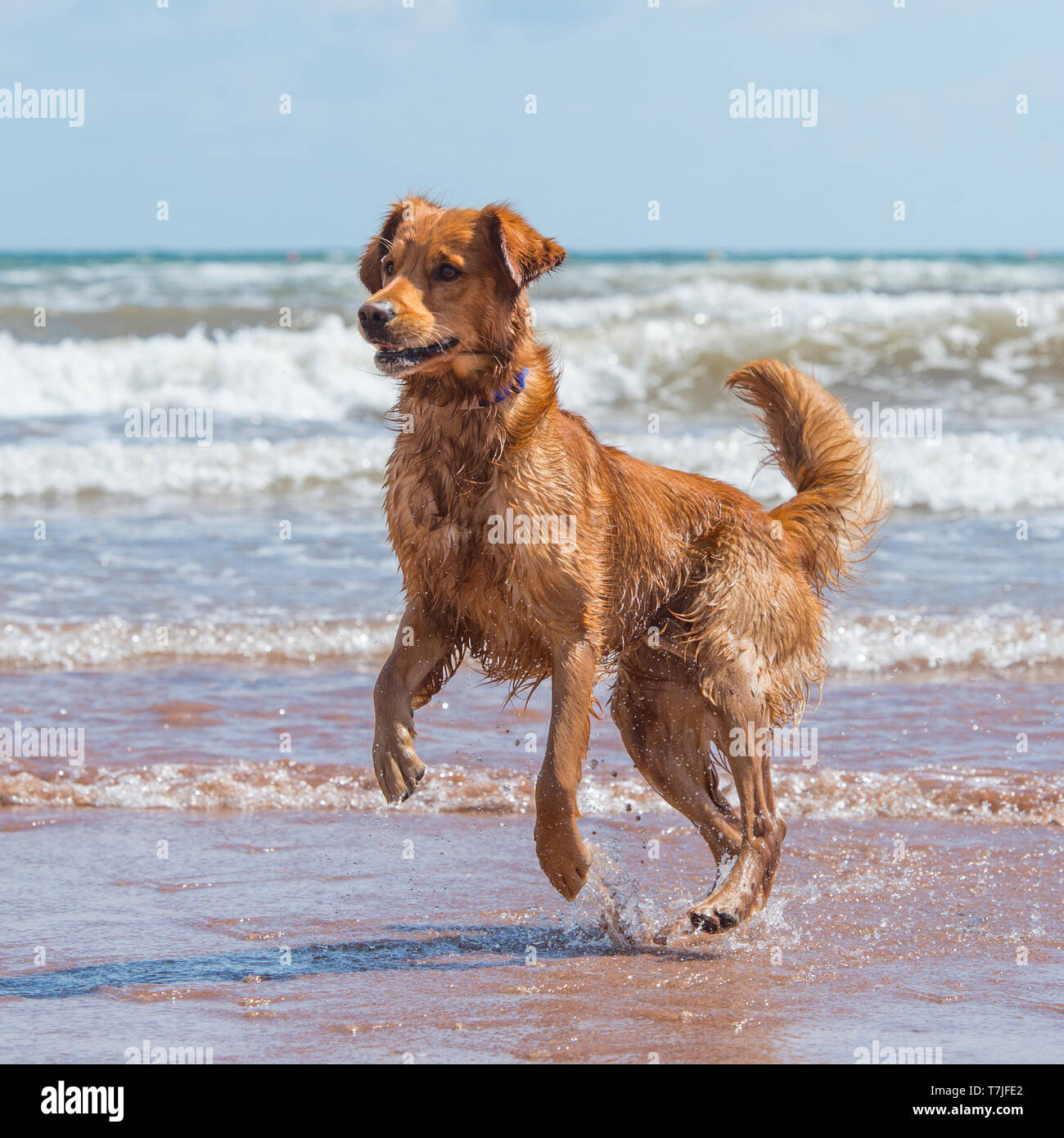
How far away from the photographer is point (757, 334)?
19797 mm

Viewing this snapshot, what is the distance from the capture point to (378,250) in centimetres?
448

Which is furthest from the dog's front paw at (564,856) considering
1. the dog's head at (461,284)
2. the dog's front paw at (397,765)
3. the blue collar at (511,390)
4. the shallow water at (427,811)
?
the dog's head at (461,284)

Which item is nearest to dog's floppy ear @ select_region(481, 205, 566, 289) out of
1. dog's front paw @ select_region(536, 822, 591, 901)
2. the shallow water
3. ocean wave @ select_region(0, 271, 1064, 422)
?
the shallow water

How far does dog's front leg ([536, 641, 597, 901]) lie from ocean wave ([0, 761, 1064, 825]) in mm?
1533

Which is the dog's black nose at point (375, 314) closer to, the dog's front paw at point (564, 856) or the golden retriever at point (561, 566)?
the golden retriever at point (561, 566)

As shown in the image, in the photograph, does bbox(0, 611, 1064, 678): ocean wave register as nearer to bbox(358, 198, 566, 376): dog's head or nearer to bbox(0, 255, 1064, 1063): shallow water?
bbox(0, 255, 1064, 1063): shallow water

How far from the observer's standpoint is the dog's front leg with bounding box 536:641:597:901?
4.18 meters

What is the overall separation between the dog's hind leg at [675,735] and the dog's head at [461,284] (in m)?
1.25

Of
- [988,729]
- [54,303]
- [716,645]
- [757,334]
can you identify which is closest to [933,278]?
[757,334]

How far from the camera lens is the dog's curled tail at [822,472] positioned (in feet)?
16.7

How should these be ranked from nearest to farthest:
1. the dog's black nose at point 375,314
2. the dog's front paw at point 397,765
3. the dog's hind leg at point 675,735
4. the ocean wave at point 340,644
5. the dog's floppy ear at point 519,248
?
the dog's black nose at point 375,314 → the dog's floppy ear at point 519,248 → the dog's front paw at point 397,765 → the dog's hind leg at point 675,735 → the ocean wave at point 340,644

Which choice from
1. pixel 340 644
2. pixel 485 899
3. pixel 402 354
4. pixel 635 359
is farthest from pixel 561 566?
pixel 635 359

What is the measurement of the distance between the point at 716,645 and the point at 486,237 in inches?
58.1
